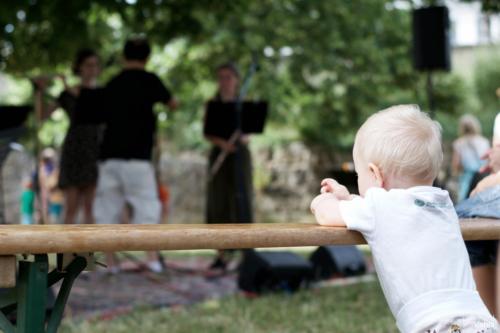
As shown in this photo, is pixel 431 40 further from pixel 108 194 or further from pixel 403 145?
pixel 403 145

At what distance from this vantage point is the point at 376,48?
15.9m

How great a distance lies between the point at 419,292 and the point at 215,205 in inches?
210

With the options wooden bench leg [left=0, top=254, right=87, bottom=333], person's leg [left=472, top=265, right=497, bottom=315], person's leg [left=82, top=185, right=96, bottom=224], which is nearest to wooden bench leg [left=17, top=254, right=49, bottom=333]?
wooden bench leg [left=0, top=254, right=87, bottom=333]

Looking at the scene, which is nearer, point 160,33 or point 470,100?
point 160,33

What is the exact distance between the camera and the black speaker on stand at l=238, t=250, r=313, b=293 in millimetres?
5719

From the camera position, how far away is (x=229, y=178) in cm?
731

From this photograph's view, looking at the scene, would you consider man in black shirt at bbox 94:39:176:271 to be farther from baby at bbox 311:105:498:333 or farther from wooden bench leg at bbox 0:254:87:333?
wooden bench leg at bbox 0:254:87:333

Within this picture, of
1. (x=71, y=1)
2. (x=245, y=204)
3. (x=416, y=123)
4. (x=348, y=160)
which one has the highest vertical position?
(x=71, y=1)

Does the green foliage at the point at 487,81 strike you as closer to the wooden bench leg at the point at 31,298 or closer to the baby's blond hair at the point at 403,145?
the baby's blond hair at the point at 403,145

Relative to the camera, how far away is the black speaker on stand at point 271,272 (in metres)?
5.72

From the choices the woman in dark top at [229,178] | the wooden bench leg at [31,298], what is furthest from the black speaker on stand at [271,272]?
the wooden bench leg at [31,298]

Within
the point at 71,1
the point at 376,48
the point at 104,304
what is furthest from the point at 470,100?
the point at 104,304

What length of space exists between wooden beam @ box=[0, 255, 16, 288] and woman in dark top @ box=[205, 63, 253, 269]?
4.87 m

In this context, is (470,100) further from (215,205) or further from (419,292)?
(419,292)
